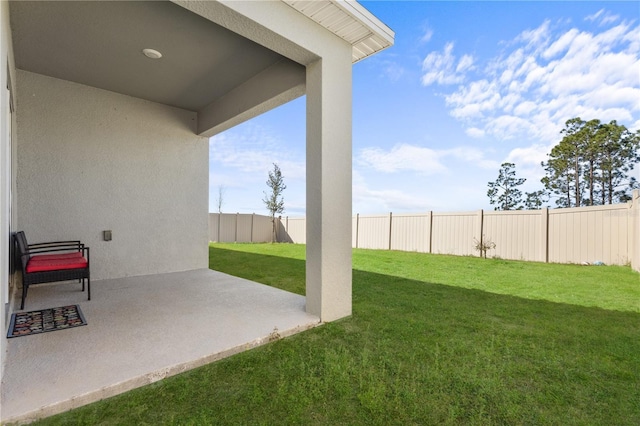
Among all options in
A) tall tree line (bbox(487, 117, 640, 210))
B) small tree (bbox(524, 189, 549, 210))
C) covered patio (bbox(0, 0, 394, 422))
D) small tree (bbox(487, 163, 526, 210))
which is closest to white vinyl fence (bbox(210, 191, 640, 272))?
covered patio (bbox(0, 0, 394, 422))

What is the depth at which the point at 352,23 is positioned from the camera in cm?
327

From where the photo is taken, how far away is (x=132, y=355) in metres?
2.34

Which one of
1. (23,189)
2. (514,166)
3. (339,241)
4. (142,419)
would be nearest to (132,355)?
(142,419)

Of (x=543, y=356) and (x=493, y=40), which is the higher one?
(x=493, y=40)

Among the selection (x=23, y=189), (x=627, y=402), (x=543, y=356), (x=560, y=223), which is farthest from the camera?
(x=560, y=223)

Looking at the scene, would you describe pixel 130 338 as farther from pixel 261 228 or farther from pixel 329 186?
pixel 261 228

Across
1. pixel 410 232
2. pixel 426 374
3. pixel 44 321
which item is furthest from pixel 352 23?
pixel 410 232

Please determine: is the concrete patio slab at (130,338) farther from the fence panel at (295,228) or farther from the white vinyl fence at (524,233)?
the fence panel at (295,228)

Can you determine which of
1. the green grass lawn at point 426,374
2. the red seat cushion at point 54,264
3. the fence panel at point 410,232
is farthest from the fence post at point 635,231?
the red seat cushion at point 54,264

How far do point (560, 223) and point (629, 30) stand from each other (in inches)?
282

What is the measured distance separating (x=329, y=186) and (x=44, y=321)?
3.22 metres

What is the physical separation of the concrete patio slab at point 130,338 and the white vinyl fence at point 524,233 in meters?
7.65

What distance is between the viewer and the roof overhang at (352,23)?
3.01 metres

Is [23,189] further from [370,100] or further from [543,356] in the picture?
[370,100]
